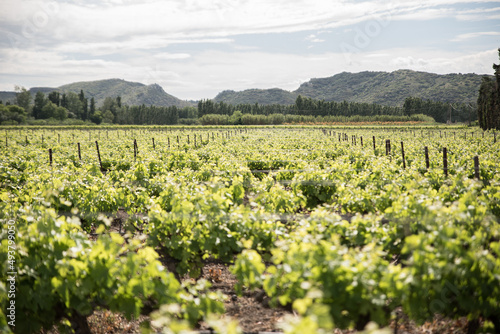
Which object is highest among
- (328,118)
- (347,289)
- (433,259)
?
(328,118)

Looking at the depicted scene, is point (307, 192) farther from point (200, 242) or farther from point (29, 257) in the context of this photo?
point (29, 257)

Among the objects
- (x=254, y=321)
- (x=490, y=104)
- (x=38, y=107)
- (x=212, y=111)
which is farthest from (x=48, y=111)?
(x=254, y=321)

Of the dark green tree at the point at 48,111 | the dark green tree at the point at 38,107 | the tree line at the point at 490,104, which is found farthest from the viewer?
the dark green tree at the point at 38,107

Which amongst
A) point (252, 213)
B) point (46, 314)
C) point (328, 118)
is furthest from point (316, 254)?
point (328, 118)

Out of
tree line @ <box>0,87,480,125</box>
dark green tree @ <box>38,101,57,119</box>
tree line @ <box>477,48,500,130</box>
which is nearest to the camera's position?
tree line @ <box>477,48,500,130</box>

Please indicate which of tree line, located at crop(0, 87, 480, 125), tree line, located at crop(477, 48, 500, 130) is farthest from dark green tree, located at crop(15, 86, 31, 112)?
tree line, located at crop(477, 48, 500, 130)

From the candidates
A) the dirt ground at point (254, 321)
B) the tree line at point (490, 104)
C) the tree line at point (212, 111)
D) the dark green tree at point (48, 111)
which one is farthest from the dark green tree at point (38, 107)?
the dirt ground at point (254, 321)

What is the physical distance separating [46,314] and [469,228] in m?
5.17

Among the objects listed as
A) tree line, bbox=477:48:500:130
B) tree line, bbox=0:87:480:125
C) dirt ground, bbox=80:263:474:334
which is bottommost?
dirt ground, bbox=80:263:474:334

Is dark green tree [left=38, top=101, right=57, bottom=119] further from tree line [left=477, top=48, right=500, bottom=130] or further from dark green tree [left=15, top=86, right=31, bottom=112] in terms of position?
tree line [left=477, top=48, right=500, bottom=130]

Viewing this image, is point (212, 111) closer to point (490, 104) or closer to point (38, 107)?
point (38, 107)

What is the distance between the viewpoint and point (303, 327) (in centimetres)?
227

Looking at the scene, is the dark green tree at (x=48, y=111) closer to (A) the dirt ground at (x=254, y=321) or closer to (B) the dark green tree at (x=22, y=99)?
(B) the dark green tree at (x=22, y=99)

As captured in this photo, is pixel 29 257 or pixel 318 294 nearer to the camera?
pixel 318 294
